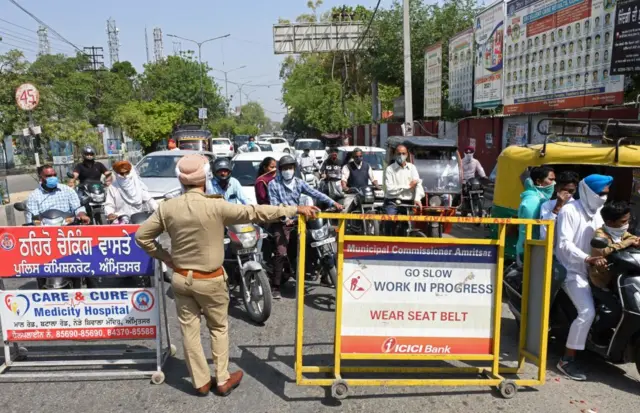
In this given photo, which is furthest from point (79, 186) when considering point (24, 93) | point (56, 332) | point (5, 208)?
point (56, 332)

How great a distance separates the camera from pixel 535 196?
535 centimetres

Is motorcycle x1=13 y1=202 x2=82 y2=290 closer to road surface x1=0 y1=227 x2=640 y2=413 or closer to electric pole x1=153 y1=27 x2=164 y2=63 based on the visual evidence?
road surface x1=0 y1=227 x2=640 y2=413

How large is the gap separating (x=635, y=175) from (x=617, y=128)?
2.70 feet

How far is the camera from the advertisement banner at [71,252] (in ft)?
14.2

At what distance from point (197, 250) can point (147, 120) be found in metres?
32.8

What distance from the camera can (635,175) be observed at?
21.5 feet

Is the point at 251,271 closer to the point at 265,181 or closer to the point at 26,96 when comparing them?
the point at 265,181

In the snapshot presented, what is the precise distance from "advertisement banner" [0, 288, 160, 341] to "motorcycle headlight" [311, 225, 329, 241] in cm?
220

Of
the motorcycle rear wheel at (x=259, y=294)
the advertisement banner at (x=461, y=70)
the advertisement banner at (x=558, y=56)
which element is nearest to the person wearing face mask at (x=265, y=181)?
the motorcycle rear wheel at (x=259, y=294)

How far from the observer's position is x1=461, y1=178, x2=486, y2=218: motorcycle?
10.9 metres

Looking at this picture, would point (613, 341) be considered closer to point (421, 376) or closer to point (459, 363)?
point (459, 363)

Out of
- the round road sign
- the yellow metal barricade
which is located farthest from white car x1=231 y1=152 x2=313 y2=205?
the yellow metal barricade

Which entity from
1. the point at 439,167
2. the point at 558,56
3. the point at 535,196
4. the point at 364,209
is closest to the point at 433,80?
the point at 558,56

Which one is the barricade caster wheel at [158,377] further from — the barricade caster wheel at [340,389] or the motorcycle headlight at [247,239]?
the motorcycle headlight at [247,239]
